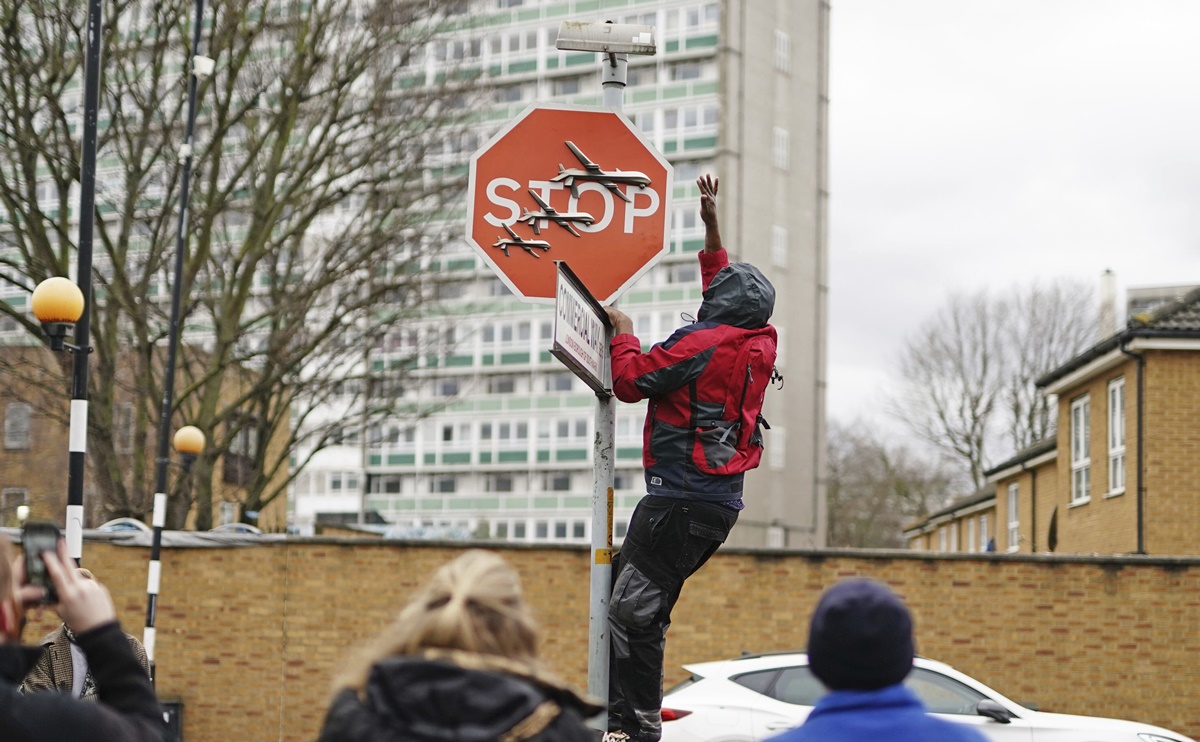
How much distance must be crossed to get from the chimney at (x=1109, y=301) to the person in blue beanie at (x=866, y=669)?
5137 centimetres

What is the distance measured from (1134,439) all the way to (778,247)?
47.5 m

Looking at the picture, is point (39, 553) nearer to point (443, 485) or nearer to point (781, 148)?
point (781, 148)

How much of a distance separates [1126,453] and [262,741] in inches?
675

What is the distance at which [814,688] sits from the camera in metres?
12.2

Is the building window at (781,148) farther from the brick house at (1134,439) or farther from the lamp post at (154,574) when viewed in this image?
the lamp post at (154,574)

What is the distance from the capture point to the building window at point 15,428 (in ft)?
187

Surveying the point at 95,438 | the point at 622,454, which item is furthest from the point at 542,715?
the point at 622,454

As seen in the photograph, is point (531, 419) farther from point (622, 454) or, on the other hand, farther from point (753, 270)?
point (753, 270)

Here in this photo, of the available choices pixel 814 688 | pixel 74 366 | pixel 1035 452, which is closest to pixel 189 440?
pixel 74 366

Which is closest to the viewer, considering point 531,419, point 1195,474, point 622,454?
point 1195,474

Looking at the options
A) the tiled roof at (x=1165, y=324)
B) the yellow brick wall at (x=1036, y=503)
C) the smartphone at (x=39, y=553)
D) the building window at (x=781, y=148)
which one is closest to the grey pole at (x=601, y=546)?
the smartphone at (x=39, y=553)

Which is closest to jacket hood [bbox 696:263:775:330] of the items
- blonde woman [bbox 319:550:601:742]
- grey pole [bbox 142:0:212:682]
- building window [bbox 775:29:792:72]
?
blonde woman [bbox 319:550:601:742]

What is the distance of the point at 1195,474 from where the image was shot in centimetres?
2683

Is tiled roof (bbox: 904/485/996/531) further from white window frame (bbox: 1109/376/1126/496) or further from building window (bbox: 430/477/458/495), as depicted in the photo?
building window (bbox: 430/477/458/495)
